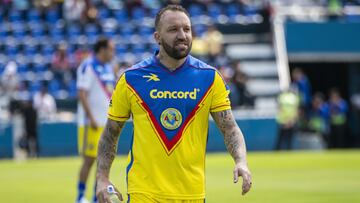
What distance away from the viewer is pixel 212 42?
3534cm

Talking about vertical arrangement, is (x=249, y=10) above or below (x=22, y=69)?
above

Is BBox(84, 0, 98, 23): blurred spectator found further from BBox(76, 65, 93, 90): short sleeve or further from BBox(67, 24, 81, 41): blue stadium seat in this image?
BBox(76, 65, 93, 90): short sleeve

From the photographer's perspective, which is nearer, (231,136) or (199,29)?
(231,136)

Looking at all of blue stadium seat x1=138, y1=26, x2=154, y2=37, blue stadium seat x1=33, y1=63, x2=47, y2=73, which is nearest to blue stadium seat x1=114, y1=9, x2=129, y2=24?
blue stadium seat x1=138, y1=26, x2=154, y2=37

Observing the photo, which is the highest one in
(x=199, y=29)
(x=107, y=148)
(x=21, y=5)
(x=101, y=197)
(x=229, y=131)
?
(x=229, y=131)

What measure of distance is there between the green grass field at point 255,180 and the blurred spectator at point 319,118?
5820mm

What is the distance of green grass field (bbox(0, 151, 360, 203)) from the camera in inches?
634

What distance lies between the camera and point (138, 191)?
285 inches

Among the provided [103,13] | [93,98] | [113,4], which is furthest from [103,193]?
[113,4]

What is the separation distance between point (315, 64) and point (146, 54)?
9.56 m

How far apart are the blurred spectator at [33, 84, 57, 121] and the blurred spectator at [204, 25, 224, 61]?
21.2 feet

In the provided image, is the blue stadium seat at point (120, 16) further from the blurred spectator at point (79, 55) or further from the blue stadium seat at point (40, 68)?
the blue stadium seat at point (40, 68)

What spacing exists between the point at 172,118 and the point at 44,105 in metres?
24.4

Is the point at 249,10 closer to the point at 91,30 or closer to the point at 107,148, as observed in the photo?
the point at 91,30
